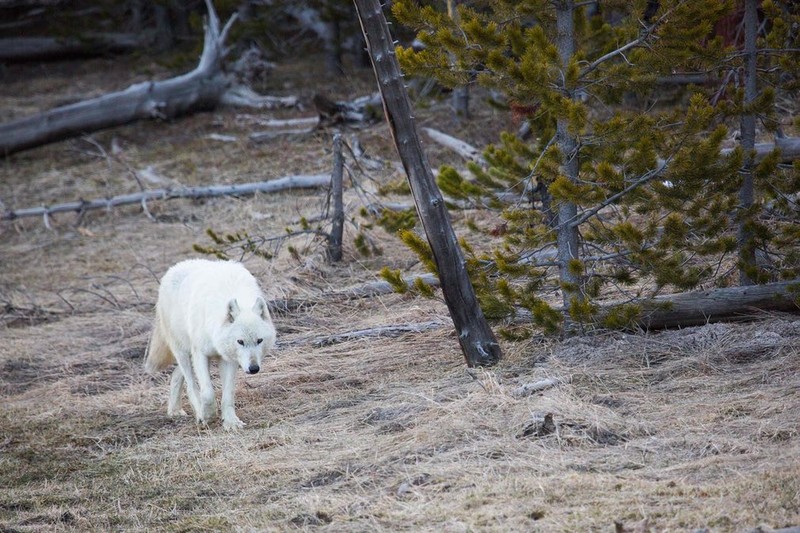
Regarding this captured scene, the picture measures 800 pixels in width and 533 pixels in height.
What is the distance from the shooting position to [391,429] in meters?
6.12

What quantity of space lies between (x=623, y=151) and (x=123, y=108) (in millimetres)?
12575

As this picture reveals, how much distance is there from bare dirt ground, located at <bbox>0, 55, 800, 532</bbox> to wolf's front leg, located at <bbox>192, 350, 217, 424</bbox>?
0.14 metres

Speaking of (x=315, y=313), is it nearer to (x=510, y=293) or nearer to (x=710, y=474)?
(x=510, y=293)

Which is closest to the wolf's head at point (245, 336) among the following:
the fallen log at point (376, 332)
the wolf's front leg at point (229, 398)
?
the wolf's front leg at point (229, 398)

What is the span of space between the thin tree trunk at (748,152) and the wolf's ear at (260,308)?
3.69 metres

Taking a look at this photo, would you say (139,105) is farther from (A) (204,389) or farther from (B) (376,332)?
(A) (204,389)

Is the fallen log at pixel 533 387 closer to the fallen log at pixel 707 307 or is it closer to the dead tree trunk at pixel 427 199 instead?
the dead tree trunk at pixel 427 199

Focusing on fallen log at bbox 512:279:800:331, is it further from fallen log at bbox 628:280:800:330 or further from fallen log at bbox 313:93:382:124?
fallen log at bbox 313:93:382:124

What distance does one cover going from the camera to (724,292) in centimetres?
701

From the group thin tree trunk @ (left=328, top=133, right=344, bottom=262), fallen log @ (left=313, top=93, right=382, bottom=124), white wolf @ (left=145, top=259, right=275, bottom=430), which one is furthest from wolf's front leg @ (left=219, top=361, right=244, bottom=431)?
fallen log @ (left=313, top=93, right=382, bottom=124)

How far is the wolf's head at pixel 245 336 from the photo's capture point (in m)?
6.54

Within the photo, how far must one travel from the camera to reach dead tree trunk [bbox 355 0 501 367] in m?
6.61

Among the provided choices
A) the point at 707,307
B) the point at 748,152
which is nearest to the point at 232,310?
Result: the point at 707,307

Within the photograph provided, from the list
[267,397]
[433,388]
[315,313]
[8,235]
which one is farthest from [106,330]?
[8,235]
